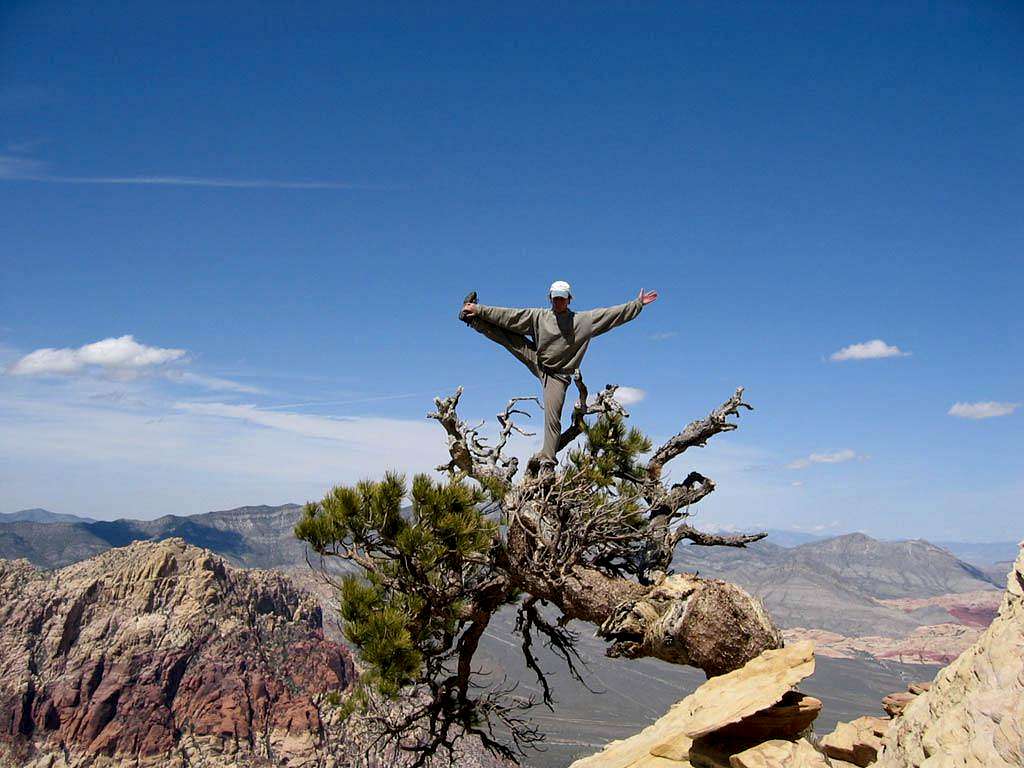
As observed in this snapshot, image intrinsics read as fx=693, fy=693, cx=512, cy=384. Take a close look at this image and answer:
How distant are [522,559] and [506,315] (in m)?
3.03

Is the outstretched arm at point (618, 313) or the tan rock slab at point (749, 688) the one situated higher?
the outstretched arm at point (618, 313)

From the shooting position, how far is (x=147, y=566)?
Result: 54906mm

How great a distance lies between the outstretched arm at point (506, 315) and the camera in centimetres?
880

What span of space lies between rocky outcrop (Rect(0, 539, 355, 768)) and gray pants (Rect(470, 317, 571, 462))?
45370mm

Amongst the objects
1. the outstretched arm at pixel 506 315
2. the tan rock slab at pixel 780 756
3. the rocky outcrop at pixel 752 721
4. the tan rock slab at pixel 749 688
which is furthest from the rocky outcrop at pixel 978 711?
the outstretched arm at pixel 506 315

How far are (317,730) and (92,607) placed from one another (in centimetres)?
2017

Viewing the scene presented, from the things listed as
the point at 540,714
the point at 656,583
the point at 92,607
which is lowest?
the point at 540,714

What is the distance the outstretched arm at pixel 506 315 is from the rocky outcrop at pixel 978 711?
Answer: 220 inches

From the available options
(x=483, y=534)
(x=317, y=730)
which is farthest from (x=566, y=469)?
(x=317, y=730)

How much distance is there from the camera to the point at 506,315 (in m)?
8.84

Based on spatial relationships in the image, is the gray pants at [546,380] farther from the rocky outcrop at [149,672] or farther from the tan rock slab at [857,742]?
the rocky outcrop at [149,672]

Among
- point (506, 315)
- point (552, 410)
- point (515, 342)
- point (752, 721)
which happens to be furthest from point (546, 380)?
point (752, 721)

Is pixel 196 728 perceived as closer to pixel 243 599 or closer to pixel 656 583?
pixel 243 599

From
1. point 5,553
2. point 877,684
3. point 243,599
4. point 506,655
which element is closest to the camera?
point 243,599
